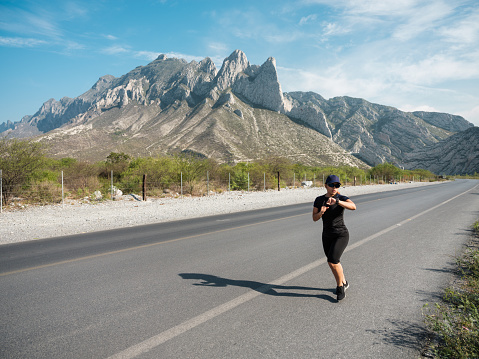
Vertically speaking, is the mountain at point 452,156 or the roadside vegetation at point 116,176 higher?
the mountain at point 452,156

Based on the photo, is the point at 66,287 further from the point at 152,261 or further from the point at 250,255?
the point at 250,255

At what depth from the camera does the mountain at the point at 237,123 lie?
92.4 meters

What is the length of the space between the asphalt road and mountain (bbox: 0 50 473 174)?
69946 mm

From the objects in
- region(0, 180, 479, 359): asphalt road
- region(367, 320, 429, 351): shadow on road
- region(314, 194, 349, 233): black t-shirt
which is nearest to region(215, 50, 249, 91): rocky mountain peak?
region(0, 180, 479, 359): asphalt road

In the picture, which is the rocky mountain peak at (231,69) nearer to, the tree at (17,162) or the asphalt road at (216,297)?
the tree at (17,162)

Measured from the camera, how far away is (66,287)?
4.34 m

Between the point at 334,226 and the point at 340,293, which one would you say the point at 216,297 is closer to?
the point at 340,293

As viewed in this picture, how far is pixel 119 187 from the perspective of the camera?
2097 centimetres

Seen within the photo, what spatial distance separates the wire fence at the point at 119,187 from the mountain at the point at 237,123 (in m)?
47.7

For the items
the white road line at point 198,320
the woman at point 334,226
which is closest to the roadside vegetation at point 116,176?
the white road line at point 198,320

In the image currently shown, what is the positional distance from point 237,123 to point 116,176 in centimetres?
7838

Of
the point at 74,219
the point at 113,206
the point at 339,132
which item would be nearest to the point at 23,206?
the point at 113,206

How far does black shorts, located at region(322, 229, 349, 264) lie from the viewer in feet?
12.9

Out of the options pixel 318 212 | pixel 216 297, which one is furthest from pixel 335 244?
pixel 216 297
